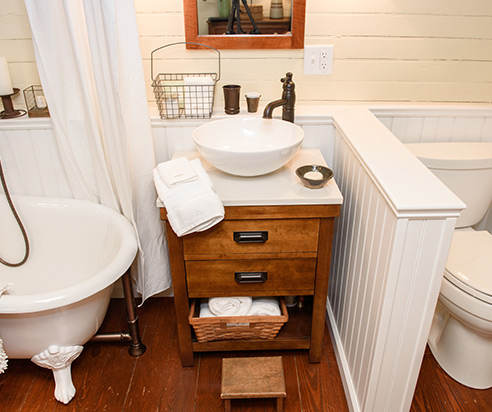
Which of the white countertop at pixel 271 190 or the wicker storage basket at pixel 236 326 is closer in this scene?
the white countertop at pixel 271 190

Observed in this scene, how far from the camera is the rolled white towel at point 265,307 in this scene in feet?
5.51

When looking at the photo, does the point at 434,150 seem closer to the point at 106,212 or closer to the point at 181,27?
the point at 181,27

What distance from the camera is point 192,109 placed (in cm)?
181

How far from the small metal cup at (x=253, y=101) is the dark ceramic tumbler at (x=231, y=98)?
46mm

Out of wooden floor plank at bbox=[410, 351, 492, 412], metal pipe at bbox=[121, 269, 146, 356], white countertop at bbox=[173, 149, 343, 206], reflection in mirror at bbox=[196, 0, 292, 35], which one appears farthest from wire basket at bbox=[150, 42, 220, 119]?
wooden floor plank at bbox=[410, 351, 492, 412]

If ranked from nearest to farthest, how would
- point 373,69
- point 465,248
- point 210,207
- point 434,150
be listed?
1. point 210,207
2. point 465,248
3. point 434,150
4. point 373,69

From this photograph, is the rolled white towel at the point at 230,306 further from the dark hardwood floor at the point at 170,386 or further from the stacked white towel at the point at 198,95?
the stacked white towel at the point at 198,95

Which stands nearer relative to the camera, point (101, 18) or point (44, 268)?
point (101, 18)

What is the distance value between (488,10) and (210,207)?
145 cm

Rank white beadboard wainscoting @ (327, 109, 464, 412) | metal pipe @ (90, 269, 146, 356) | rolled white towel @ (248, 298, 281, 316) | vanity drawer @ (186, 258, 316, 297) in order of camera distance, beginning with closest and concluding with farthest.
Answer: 1. white beadboard wainscoting @ (327, 109, 464, 412)
2. vanity drawer @ (186, 258, 316, 297)
3. rolled white towel @ (248, 298, 281, 316)
4. metal pipe @ (90, 269, 146, 356)

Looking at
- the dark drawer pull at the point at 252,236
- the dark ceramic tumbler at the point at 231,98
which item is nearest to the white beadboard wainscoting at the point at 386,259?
the dark drawer pull at the point at 252,236

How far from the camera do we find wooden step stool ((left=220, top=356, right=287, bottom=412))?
1.52m

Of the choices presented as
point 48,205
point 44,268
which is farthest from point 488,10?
point 44,268

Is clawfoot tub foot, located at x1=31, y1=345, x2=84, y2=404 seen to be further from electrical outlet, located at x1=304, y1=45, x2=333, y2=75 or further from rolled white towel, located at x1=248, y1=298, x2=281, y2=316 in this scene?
electrical outlet, located at x1=304, y1=45, x2=333, y2=75
